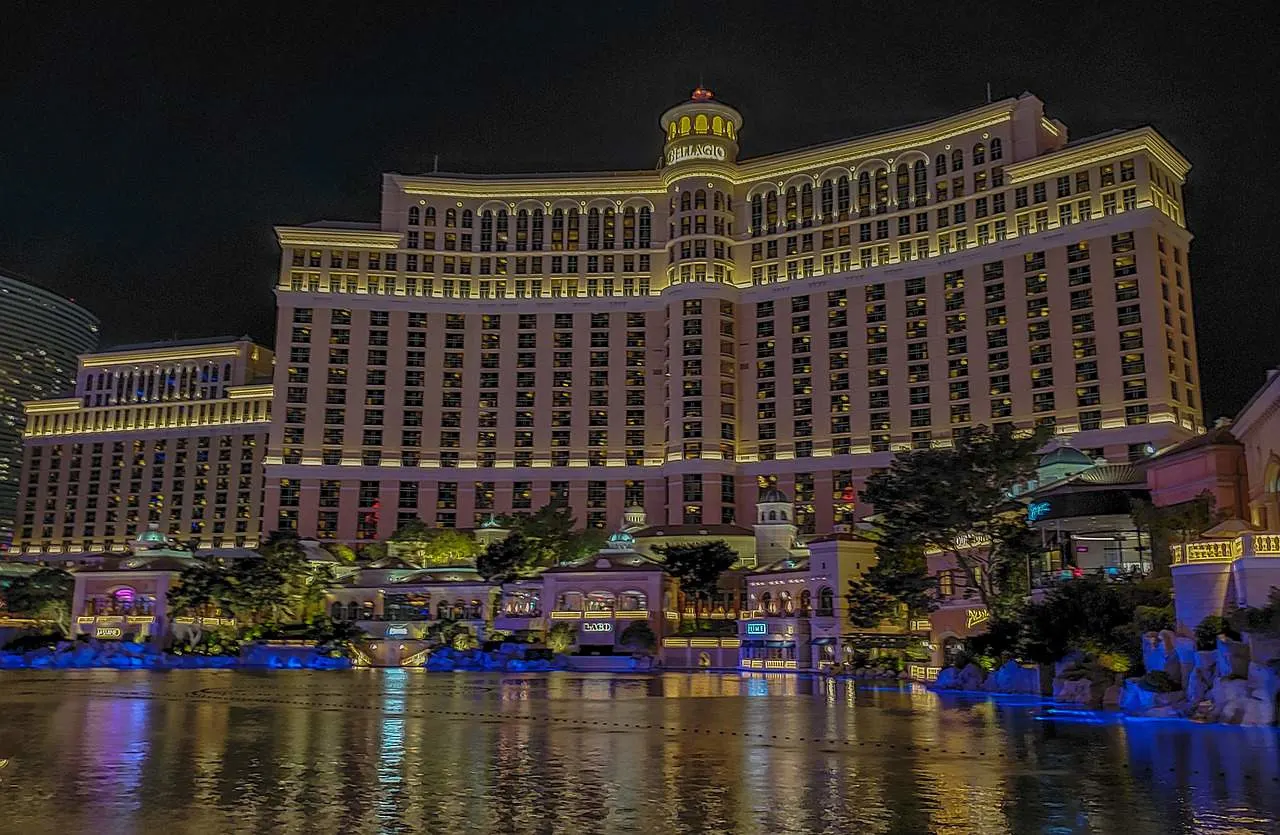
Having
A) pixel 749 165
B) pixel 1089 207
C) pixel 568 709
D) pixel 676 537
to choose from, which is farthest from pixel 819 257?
pixel 568 709

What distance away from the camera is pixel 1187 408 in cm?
9125

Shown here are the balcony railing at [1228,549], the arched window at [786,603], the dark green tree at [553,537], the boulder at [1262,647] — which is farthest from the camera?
the dark green tree at [553,537]

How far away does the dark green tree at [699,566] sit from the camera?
3150 inches

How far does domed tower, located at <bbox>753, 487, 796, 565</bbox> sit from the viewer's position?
95.3m

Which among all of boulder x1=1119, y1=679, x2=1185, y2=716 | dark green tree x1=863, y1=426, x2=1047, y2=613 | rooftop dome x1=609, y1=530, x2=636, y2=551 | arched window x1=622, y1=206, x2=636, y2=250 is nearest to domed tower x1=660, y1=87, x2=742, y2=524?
arched window x1=622, y1=206, x2=636, y2=250

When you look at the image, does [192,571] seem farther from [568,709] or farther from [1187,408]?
[1187,408]

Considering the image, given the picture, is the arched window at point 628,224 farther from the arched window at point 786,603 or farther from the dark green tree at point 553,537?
A: the arched window at point 786,603

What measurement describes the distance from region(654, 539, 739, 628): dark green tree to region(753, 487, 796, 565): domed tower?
14126 millimetres

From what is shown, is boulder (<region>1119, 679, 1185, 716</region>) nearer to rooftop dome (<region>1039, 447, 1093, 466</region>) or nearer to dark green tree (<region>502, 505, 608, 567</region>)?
rooftop dome (<region>1039, 447, 1093, 466</region>)

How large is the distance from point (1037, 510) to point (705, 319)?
6324cm

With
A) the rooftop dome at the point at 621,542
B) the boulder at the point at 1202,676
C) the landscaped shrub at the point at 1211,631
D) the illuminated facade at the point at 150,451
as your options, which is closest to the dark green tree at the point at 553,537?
the rooftop dome at the point at 621,542

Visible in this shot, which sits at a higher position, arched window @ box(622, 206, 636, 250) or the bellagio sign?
the bellagio sign

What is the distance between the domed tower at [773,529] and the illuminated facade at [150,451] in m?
61.6

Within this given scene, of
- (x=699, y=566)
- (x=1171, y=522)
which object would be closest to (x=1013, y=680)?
(x=1171, y=522)
